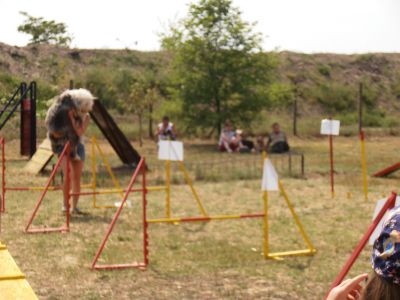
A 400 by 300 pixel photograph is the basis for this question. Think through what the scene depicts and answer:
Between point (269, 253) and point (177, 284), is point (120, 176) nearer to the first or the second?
point (269, 253)

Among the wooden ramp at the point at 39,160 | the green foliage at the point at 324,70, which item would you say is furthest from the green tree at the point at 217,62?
the green foliage at the point at 324,70

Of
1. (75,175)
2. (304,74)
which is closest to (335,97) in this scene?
(304,74)

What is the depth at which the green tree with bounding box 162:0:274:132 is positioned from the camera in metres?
22.5

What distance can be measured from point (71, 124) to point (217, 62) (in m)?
14.1

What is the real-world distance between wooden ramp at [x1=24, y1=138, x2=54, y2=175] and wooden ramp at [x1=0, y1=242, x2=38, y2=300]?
33.8 feet

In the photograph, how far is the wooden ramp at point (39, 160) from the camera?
42.5ft

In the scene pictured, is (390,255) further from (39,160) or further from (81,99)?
(39,160)

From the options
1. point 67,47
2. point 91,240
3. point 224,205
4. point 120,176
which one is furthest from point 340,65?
point 91,240

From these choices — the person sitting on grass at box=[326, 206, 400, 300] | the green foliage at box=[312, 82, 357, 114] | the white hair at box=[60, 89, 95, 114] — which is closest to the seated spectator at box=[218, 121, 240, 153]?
the white hair at box=[60, 89, 95, 114]

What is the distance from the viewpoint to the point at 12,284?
→ 2408 mm

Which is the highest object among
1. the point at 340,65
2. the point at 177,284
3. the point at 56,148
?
the point at 340,65

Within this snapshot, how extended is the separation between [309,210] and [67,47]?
20787mm

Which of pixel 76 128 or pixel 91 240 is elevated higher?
pixel 76 128

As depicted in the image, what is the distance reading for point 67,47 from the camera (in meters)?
29.0
